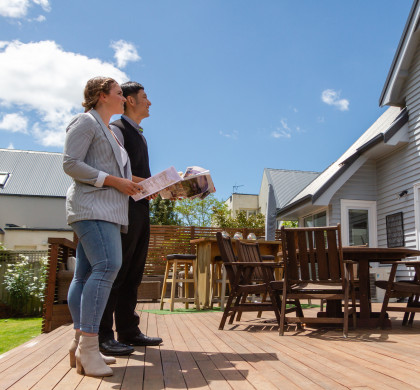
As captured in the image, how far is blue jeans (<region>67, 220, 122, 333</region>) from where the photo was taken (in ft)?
7.25

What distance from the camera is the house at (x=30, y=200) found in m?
24.0

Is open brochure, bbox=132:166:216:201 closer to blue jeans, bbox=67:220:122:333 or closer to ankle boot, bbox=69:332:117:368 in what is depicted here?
blue jeans, bbox=67:220:122:333

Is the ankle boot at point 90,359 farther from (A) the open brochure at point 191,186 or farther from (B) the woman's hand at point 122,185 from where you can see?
(A) the open brochure at point 191,186

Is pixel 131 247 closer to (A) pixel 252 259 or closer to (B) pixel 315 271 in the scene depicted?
(B) pixel 315 271

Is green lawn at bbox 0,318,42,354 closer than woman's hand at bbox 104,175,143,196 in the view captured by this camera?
No

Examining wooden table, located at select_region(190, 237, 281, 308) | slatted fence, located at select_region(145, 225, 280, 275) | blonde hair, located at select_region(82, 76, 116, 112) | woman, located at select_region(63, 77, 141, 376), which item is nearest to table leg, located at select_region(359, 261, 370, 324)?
wooden table, located at select_region(190, 237, 281, 308)

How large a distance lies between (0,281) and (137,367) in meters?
8.73

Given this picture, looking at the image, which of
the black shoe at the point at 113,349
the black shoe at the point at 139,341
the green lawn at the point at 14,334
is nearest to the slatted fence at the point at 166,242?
the green lawn at the point at 14,334

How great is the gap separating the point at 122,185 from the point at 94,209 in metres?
0.20

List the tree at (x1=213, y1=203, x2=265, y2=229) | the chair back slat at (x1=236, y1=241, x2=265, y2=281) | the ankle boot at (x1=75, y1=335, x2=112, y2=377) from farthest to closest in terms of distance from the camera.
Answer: the tree at (x1=213, y1=203, x2=265, y2=229), the chair back slat at (x1=236, y1=241, x2=265, y2=281), the ankle boot at (x1=75, y1=335, x2=112, y2=377)

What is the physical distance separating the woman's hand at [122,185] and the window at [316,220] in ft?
27.7

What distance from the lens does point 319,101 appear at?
15.1 meters

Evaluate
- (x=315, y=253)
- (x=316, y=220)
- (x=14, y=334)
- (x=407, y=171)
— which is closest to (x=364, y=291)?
(x=315, y=253)

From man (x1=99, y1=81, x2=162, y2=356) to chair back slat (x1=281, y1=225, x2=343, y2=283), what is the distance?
57.7 inches
